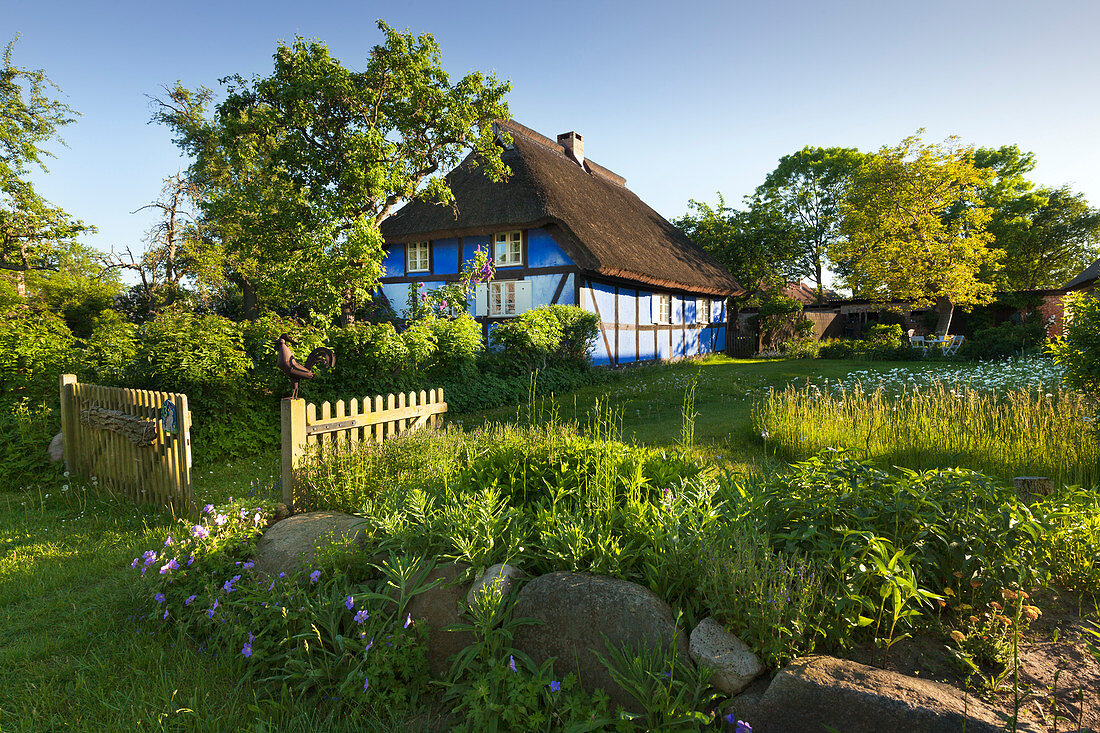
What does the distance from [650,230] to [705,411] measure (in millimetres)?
11986

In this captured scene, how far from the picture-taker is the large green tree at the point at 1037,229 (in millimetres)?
27000

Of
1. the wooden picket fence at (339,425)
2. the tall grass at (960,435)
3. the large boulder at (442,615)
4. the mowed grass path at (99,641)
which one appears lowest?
the mowed grass path at (99,641)

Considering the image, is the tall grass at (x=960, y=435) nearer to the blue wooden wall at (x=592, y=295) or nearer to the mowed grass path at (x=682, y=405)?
the mowed grass path at (x=682, y=405)

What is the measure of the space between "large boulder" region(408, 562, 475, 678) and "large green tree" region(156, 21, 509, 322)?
7.14 metres

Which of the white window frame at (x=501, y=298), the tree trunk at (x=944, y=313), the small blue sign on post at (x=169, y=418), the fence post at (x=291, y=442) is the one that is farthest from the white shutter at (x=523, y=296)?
the tree trunk at (x=944, y=313)

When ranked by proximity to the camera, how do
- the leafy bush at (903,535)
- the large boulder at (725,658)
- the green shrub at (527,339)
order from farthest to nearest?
the green shrub at (527,339)
the leafy bush at (903,535)
the large boulder at (725,658)

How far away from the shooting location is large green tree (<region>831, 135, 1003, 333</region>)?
20156 millimetres

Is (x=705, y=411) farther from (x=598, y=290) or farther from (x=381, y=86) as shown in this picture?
(x=381, y=86)

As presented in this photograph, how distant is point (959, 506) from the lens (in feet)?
7.91

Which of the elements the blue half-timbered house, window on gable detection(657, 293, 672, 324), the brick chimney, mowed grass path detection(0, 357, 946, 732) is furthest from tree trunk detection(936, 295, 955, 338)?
mowed grass path detection(0, 357, 946, 732)

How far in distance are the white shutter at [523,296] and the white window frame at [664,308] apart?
184 inches

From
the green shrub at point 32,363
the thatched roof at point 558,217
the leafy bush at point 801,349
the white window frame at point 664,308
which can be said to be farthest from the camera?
the leafy bush at point 801,349

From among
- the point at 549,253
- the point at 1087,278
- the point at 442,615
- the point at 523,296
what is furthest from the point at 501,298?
the point at 1087,278

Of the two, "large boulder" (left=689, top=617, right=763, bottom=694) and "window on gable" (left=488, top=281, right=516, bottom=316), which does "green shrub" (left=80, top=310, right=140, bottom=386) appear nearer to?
"large boulder" (left=689, top=617, right=763, bottom=694)
